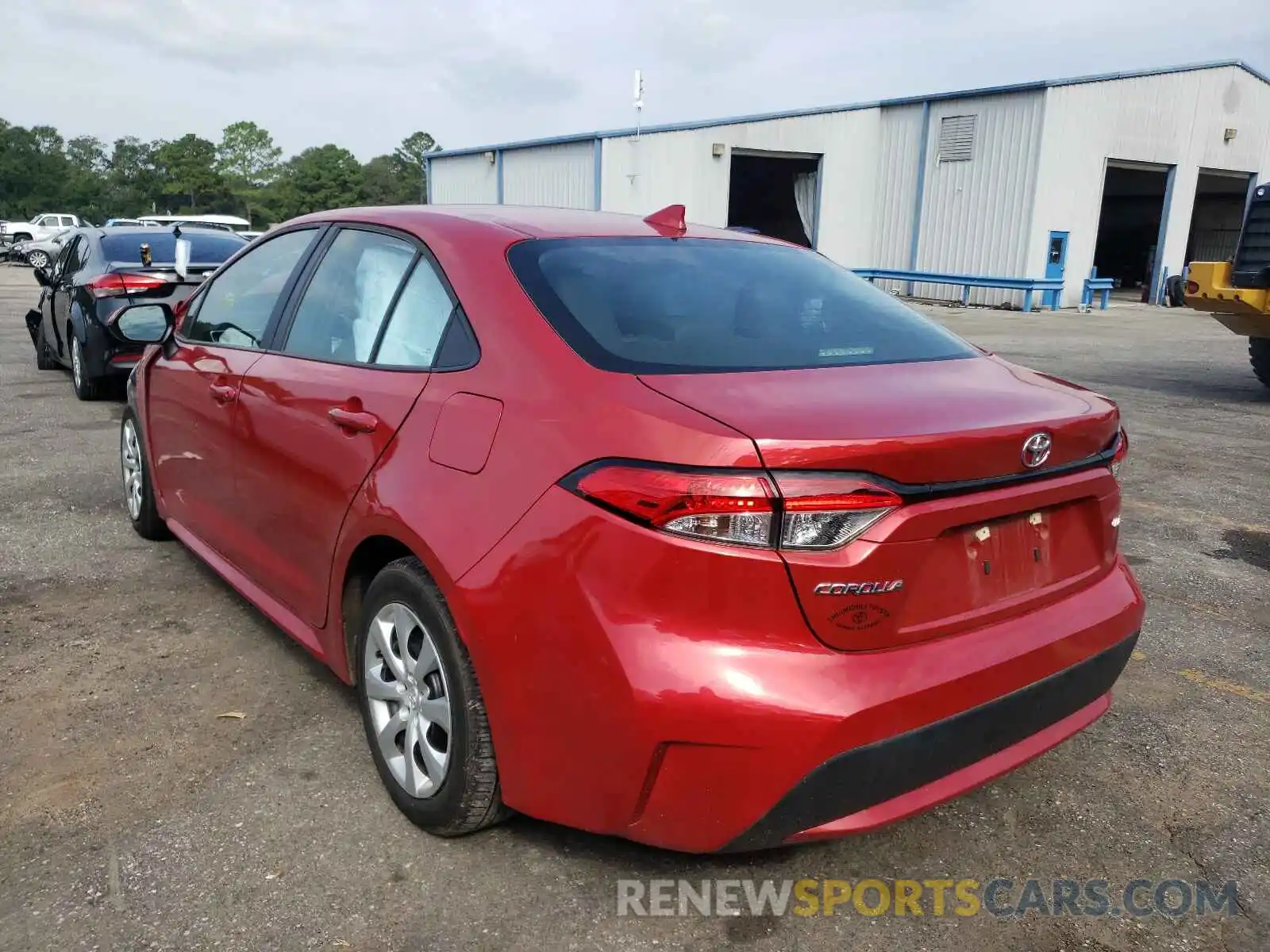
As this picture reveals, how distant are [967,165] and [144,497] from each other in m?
23.4

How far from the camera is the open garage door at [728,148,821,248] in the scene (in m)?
27.6

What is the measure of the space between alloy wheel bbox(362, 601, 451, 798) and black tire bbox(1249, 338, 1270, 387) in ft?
33.9

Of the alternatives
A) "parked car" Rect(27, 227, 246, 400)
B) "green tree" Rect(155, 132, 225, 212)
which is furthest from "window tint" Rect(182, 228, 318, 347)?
"green tree" Rect(155, 132, 225, 212)

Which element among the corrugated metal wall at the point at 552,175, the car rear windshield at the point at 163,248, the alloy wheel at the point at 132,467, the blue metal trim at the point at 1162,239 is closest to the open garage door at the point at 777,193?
the corrugated metal wall at the point at 552,175

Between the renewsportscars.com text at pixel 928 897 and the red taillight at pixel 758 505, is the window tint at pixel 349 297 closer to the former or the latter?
the red taillight at pixel 758 505

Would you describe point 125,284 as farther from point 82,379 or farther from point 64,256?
point 64,256

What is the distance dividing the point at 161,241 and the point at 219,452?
20.6 ft

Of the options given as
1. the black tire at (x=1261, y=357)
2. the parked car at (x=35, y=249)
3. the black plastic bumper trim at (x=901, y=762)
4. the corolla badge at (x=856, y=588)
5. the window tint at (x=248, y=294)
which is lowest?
A: the parked car at (x=35, y=249)

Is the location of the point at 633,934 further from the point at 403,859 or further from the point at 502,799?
the point at 403,859

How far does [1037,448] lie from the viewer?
220 cm

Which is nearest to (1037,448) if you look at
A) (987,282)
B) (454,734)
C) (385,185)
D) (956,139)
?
(454,734)

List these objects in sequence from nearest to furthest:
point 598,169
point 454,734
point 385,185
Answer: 1. point 454,734
2. point 598,169
3. point 385,185

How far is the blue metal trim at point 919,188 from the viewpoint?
2497cm

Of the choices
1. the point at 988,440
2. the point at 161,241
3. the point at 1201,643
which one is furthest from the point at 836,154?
the point at 988,440
